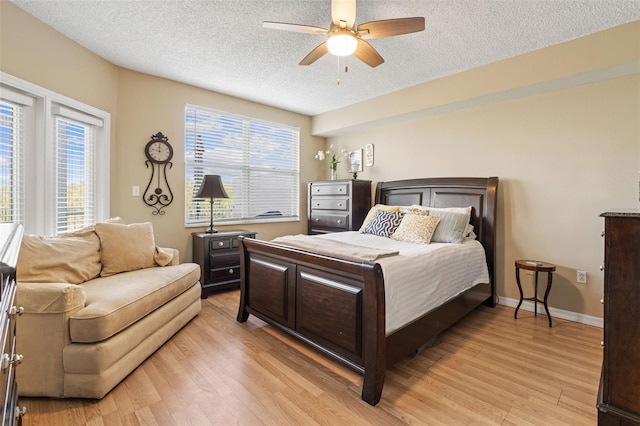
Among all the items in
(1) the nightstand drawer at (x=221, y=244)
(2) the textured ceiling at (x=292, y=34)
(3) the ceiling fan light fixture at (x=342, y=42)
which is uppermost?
(2) the textured ceiling at (x=292, y=34)

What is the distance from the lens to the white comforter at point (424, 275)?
1.87 m

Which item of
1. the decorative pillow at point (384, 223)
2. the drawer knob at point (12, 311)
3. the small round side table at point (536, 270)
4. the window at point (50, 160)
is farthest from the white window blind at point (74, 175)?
the small round side table at point (536, 270)

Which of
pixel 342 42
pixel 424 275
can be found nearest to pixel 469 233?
pixel 424 275

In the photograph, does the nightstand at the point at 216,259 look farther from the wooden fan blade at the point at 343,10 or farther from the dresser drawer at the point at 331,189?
the wooden fan blade at the point at 343,10

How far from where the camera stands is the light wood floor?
1606 mm

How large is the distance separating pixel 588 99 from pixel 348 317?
3075 mm

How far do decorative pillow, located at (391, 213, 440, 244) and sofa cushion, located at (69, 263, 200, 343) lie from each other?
212 centimetres

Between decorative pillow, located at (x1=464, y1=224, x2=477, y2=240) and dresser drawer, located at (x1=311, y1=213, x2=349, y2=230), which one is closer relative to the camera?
decorative pillow, located at (x1=464, y1=224, x2=477, y2=240)

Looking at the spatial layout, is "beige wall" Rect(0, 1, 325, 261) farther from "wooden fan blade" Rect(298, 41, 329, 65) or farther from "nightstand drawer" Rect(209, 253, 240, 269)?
"wooden fan blade" Rect(298, 41, 329, 65)

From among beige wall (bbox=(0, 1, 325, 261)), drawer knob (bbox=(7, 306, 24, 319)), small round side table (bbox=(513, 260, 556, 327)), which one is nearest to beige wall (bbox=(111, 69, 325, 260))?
beige wall (bbox=(0, 1, 325, 261))

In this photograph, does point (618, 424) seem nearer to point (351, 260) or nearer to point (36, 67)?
point (351, 260)

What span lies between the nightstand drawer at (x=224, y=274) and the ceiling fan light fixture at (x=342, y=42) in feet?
9.13

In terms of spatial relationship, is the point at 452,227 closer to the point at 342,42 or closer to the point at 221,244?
the point at 342,42

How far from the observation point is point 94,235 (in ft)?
8.43
